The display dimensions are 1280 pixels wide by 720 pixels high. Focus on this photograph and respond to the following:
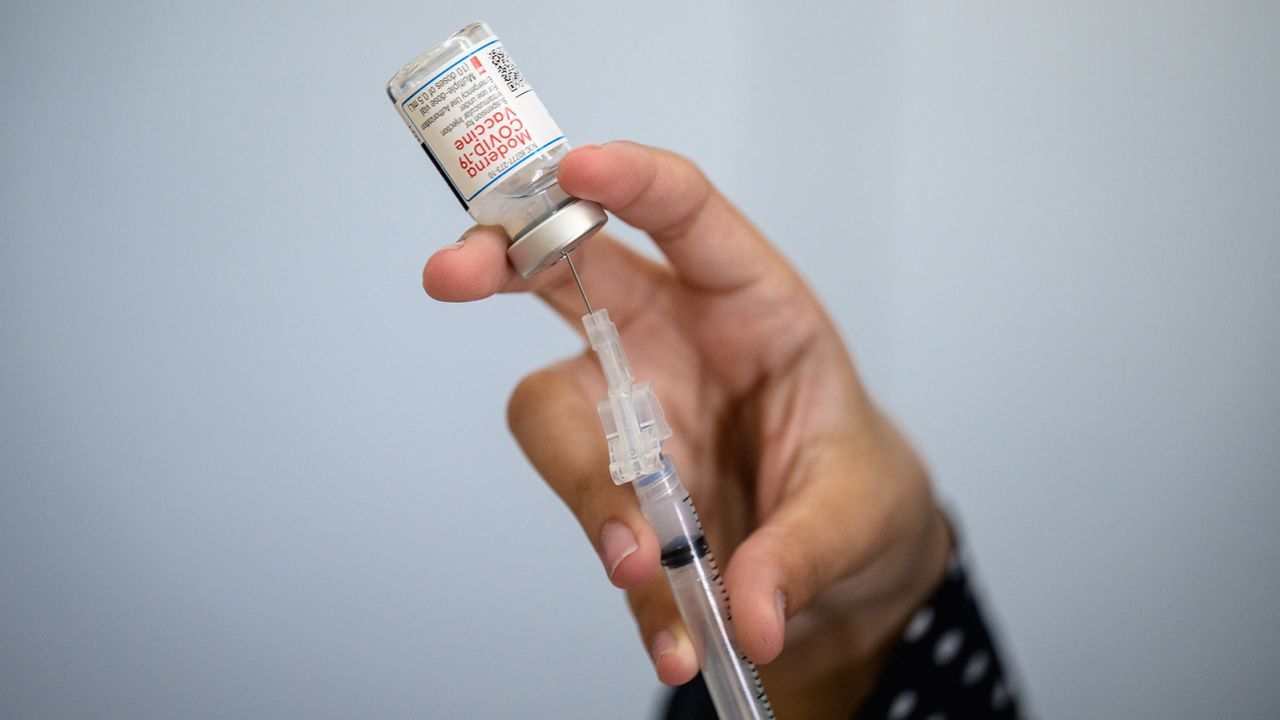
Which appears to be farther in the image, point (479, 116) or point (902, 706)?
point (902, 706)

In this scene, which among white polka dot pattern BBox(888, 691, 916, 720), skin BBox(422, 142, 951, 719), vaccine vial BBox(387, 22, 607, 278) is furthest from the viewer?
white polka dot pattern BBox(888, 691, 916, 720)

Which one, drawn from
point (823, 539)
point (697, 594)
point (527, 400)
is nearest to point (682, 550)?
point (697, 594)

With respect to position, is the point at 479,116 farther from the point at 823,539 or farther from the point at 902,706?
the point at 902,706

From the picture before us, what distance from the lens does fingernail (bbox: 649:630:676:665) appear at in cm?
67

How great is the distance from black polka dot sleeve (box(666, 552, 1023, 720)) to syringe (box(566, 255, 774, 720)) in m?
0.30

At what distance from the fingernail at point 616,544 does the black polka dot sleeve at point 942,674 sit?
1.37 feet

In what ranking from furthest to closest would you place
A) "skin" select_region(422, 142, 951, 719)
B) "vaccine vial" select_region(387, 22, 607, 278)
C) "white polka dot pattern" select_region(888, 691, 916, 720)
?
"white polka dot pattern" select_region(888, 691, 916, 720), "skin" select_region(422, 142, 951, 719), "vaccine vial" select_region(387, 22, 607, 278)

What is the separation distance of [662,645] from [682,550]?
72mm

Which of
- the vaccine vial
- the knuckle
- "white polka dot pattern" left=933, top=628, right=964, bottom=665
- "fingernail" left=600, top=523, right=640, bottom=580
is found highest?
the vaccine vial

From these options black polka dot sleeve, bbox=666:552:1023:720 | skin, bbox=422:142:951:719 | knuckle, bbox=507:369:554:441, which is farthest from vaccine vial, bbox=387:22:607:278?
black polka dot sleeve, bbox=666:552:1023:720

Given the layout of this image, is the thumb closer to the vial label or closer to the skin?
the skin

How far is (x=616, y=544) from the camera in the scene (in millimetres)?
659

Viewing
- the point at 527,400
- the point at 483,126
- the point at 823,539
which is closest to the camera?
the point at 483,126

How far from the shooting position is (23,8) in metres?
1.03
